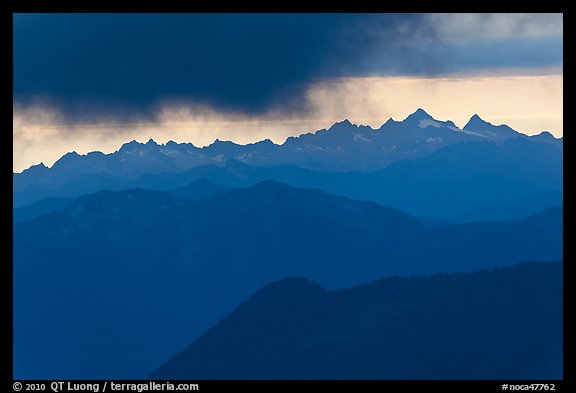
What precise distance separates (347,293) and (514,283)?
115 feet

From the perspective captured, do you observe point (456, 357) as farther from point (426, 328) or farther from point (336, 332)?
point (336, 332)

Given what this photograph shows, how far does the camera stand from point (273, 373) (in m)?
198
